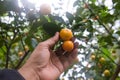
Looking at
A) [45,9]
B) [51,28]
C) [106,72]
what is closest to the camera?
[51,28]

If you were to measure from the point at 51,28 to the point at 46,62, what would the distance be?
18cm

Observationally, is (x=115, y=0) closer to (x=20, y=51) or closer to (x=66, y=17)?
(x=66, y=17)

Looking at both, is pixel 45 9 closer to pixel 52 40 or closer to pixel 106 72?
pixel 52 40

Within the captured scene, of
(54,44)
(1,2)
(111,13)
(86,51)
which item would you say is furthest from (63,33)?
(86,51)

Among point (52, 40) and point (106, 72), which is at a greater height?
point (52, 40)

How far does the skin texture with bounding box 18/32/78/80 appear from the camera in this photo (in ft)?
6.37

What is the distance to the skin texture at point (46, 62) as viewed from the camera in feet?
6.37

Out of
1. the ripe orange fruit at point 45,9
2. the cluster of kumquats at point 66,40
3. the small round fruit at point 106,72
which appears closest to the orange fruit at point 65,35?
the cluster of kumquats at point 66,40

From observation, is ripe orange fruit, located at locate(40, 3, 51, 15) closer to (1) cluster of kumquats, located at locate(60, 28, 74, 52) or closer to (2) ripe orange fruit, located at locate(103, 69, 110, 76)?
(1) cluster of kumquats, located at locate(60, 28, 74, 52)

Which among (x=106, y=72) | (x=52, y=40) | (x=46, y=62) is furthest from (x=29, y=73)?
(x=106, y=72)

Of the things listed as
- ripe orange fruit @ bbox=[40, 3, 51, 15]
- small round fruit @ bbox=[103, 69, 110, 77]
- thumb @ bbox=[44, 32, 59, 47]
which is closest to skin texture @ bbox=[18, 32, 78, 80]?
thumb @ bbox=[44, 32, 59, 47]

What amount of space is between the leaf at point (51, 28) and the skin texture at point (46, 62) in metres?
0.06

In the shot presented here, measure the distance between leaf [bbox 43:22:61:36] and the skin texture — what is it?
0.20ft

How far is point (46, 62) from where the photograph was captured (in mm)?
1986
